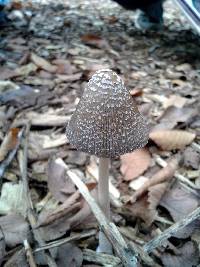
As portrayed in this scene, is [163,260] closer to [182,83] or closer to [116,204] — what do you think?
[116,204]

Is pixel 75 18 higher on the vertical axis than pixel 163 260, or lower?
lower

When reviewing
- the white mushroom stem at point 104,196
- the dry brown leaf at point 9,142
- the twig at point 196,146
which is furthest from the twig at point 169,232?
the dry brown leaf at point 9,142

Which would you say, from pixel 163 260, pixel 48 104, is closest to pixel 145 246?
pixel 163 260

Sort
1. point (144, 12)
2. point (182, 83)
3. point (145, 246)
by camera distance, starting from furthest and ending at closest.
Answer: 1. point (144, 12)
2. point (182, 83)
3. point (145, 246)

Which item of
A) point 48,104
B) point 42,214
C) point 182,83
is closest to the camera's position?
point 42,214

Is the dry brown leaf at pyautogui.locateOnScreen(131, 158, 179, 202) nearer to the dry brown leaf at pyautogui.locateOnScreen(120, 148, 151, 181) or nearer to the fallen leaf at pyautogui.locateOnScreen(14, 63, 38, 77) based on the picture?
the dry brown leaf at pyautogui.locateOnScreen(120, 148, 151, 181)

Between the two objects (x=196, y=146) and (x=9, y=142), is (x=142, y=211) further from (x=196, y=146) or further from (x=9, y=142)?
(x=9, y=142)
